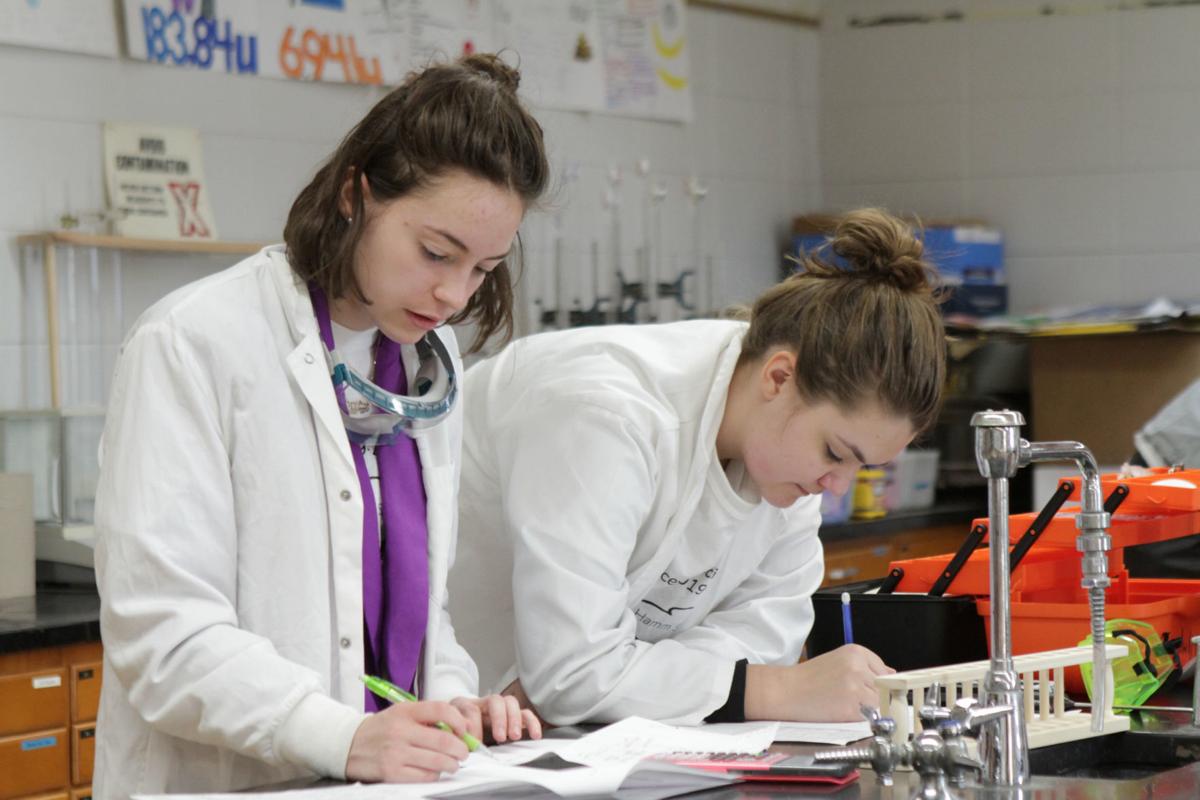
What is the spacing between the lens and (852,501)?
4.57 meters

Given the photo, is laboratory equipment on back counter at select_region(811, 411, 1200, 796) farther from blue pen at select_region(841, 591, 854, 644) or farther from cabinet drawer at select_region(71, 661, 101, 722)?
cabinet drawer at select_region(71, 661, 101, 722)

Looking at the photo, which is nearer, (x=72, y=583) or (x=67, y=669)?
(x=67, y=669)

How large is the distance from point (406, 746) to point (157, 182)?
2423 mm

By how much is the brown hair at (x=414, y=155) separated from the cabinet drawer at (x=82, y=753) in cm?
146

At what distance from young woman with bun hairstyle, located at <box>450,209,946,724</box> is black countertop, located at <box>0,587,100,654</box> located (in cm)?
102

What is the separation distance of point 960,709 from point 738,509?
0.54m

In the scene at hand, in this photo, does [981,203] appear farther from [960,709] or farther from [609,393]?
[960,709]

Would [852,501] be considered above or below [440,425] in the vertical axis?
below

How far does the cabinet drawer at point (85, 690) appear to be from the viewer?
287cm

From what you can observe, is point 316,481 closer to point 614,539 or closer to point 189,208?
point 614,539

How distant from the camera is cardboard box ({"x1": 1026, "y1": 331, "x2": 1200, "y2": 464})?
15.3 ft

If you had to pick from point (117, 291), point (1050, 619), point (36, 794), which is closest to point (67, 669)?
point (36, 794)

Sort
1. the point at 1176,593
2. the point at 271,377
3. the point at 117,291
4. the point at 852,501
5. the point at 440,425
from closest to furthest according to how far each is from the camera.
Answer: the point at 271,377, the point at 440,425, the point at 1176,593, the point at 117,291, the point at 852,501

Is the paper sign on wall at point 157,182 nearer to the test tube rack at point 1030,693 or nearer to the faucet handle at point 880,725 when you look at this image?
the test tube rack at point 1030,693
